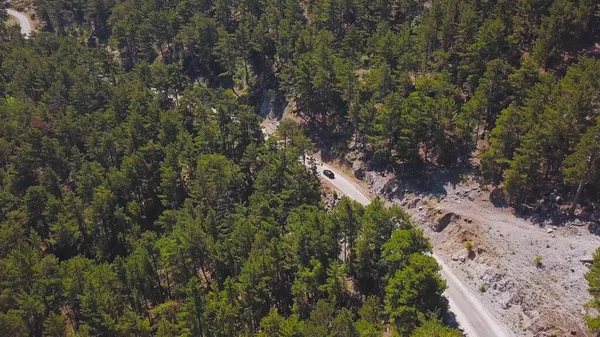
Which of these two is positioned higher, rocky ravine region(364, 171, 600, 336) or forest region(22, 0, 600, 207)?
forest region(22, 0, 600, 207)

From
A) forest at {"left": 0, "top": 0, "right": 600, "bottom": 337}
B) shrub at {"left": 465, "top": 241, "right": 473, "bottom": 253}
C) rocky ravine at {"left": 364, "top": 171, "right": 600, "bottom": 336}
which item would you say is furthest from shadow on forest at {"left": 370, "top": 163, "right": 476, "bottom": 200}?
shrub at {"left": 465, "top": 241, "right": 473, "bottom": 253}

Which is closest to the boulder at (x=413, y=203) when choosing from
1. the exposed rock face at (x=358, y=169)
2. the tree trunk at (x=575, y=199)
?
the exposed rock face at (x=358, y=169)

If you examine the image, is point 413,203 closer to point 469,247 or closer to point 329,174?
point 469,247

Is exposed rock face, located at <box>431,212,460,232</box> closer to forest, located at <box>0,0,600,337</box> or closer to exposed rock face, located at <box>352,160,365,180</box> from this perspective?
forest, located at <box>0,0,600,337</box>

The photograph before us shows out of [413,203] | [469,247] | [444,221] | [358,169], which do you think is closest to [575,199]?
A: [469,247]

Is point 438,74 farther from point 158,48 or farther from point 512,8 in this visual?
point 158,48

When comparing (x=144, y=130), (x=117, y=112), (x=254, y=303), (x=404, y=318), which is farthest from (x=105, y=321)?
(x=117, y=112)

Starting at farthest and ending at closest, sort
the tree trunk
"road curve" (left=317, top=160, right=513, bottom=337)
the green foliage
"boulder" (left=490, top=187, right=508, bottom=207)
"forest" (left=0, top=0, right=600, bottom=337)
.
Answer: "boulder" (left=490, top=187, right=508, bottom=207) → the tree trunk → "forest" (left=0, top=0, right=600, bottom=337) → the green foliage → "road curve" (left=317, top=160, right=513, bottom=337)
